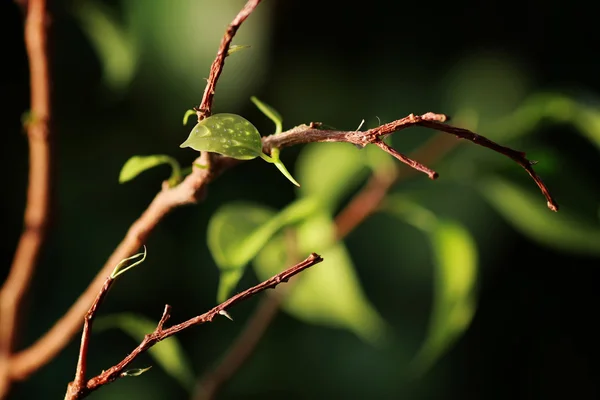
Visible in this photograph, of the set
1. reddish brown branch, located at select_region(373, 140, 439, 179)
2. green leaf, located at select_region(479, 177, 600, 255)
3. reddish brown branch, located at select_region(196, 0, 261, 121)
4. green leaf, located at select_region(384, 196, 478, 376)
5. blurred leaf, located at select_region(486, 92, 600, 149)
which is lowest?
green leaf, located at select_region(384, 196, 478, 376)

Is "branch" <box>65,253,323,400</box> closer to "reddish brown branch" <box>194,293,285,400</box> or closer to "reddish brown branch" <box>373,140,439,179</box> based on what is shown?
"reddish brown branch" <box>373,140,439,179</box>

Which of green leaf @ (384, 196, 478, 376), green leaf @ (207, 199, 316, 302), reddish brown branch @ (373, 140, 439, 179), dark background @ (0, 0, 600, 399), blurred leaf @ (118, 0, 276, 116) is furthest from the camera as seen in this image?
dark background @ (0, 0, 600, 399)

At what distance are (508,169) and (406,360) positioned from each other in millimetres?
485

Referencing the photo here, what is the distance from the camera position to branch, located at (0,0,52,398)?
300 millimetres

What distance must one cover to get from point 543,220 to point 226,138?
0.27 m

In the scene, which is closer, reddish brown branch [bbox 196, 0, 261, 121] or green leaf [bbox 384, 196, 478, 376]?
reddish brown branch [bbox 196, 0, 261, 121]

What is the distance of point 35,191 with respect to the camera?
0.31 meters

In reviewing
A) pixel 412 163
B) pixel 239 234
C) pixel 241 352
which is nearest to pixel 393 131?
pixel 412 163

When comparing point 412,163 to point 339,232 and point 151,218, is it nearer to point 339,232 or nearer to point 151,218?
point 151,218

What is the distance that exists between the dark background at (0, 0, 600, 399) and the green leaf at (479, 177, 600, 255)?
11.0 inches

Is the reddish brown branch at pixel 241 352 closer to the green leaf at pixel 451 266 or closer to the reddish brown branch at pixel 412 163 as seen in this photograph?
the green leaf at pixel 451 266

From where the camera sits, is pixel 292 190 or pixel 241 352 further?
pixel 292 190

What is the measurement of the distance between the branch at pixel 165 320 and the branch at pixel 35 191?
134 millimetres

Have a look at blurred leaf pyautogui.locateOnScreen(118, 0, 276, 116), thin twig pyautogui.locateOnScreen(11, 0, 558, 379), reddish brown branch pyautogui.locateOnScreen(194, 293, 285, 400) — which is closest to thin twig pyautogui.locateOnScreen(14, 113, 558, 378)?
thin twig pyautogui.locateOnScreen(11, 0, 558, 379)
